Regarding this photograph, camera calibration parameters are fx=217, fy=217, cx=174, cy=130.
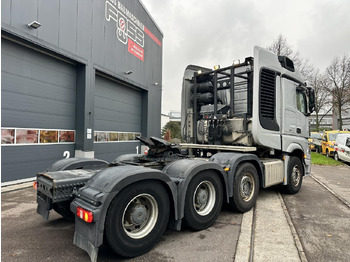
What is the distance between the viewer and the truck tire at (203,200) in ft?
11.1

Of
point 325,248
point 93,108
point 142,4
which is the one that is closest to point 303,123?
point 325,248

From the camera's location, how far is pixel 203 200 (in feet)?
12.1

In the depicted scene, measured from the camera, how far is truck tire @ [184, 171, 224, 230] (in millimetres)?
3371

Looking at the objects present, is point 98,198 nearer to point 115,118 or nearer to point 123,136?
point 115,118

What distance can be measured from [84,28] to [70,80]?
2156 mm

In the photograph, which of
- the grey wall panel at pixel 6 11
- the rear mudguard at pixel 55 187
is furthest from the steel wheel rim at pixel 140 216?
the grey wall panel at pixel 6 11

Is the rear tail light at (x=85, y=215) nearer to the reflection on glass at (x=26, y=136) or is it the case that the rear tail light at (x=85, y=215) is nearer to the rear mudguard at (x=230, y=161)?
the rear mudguard at (x=230, y=161)

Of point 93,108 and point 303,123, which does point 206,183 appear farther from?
point 93,108

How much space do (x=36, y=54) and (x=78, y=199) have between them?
6853mm

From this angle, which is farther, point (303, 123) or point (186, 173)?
point (303, 123)

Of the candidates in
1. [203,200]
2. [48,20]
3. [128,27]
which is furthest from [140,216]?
[128,27]

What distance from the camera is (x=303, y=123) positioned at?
250 inches

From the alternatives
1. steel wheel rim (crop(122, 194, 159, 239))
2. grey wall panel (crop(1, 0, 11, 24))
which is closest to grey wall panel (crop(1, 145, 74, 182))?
grey wall panel (crop(1, 0, 11, 24))

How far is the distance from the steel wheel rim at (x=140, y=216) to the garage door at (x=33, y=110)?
5.86m
